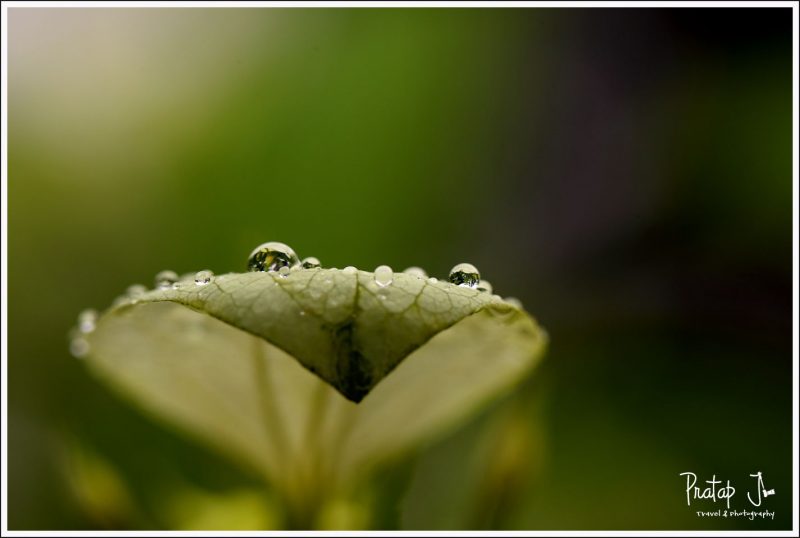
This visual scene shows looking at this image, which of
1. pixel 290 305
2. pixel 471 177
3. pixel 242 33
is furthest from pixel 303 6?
pixel 290 305

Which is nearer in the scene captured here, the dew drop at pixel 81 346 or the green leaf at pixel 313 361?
the green leaf at pixel 313 361

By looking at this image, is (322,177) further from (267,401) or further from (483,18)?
(267,401)

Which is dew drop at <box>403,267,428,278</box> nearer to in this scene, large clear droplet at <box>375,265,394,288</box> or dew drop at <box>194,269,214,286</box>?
large clear droplet at <box>375,265,394,288</box>

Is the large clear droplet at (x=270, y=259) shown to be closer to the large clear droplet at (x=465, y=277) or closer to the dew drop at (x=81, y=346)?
the large clear droplet at (x=465, y=277)

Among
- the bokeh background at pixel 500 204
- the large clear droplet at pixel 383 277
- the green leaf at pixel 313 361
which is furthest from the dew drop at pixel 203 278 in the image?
the bokeh background at pixel 500 204

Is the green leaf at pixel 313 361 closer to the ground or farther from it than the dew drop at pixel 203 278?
closer to the ground

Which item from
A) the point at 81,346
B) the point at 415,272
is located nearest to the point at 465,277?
the point at 415,272

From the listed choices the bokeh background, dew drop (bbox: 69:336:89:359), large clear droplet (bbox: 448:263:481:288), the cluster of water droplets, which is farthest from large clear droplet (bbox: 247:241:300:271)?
the bokeh background

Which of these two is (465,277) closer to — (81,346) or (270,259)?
(270,259)
